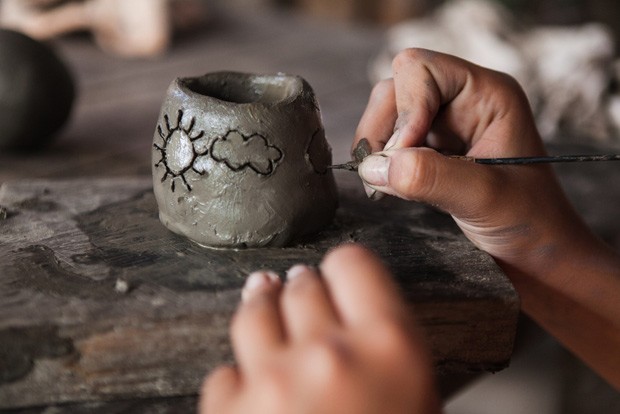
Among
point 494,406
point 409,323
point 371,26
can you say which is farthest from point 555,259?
point 371,26

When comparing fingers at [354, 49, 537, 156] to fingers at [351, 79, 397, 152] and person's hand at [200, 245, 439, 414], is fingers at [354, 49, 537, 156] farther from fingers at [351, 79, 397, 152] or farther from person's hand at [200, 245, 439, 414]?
person's hand at [200, 245, 439, 414]

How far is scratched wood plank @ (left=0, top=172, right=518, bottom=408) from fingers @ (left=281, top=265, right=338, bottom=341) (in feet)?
0.57

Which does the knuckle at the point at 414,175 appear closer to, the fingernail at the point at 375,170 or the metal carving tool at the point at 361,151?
the fingernail at the point at 375,170

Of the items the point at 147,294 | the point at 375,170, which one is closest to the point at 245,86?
the point at 375,170

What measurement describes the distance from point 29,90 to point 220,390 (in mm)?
1319

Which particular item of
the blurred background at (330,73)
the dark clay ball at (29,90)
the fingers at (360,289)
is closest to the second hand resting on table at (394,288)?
the fingers at (360,289)

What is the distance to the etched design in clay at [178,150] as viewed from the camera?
3.44 feet

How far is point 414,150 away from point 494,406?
1.61m

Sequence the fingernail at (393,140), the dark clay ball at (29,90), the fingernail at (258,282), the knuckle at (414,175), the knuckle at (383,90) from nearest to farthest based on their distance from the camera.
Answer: the fingernail at (258,282)
the knuckle at (414,175)
the fingernail at (393,140)
the knuckle at (383,90)
the dark clay ball at (29,90)

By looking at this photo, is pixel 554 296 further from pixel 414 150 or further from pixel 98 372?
pixel 98 372

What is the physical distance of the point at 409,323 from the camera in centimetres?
72

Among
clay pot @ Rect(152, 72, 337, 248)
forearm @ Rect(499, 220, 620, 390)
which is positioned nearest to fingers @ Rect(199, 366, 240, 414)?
clay pot @ Rect(152, 72, 337, 248)

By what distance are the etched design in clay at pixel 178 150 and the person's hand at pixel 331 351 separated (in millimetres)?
330

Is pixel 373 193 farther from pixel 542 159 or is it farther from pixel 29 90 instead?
pixel 29 90
